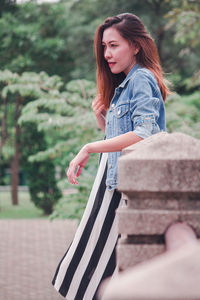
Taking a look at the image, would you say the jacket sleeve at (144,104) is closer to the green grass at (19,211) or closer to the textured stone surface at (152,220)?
the textured stone surface at (152,220)

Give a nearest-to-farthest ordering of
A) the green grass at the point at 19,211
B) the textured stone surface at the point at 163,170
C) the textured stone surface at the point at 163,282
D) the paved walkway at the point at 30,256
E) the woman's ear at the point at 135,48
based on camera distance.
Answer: the textured stone surface at the point at 163,282 < the textured stone surface at the point at 163,170 < the woman's ear at the point at 135,48 < the paved walkway at the point at 30,256 < the green grass at the point at 19,211

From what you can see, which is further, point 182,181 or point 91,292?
point 91,292

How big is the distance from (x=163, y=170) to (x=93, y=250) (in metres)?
1.07

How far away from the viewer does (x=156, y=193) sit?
187cm

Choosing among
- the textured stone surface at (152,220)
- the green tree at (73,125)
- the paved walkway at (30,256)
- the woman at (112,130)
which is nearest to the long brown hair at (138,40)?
the woman at (112,130)

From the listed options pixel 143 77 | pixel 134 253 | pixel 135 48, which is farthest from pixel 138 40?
pixel 134 253

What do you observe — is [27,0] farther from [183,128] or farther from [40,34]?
[183,128]

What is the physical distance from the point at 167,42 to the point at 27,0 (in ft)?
16.3

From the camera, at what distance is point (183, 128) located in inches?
261

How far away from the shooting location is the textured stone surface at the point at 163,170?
180 centimetres

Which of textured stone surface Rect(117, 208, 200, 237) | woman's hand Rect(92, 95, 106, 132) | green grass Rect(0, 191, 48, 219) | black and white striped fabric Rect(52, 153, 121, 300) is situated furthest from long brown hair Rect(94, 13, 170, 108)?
green grass Rect(0, 191, 48, 219)

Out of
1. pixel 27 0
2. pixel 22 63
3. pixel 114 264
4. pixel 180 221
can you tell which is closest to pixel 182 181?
pixel 180 221

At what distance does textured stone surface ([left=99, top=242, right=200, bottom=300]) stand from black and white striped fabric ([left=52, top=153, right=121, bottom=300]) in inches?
58.2

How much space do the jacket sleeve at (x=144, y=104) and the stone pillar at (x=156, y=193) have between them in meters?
0.61
